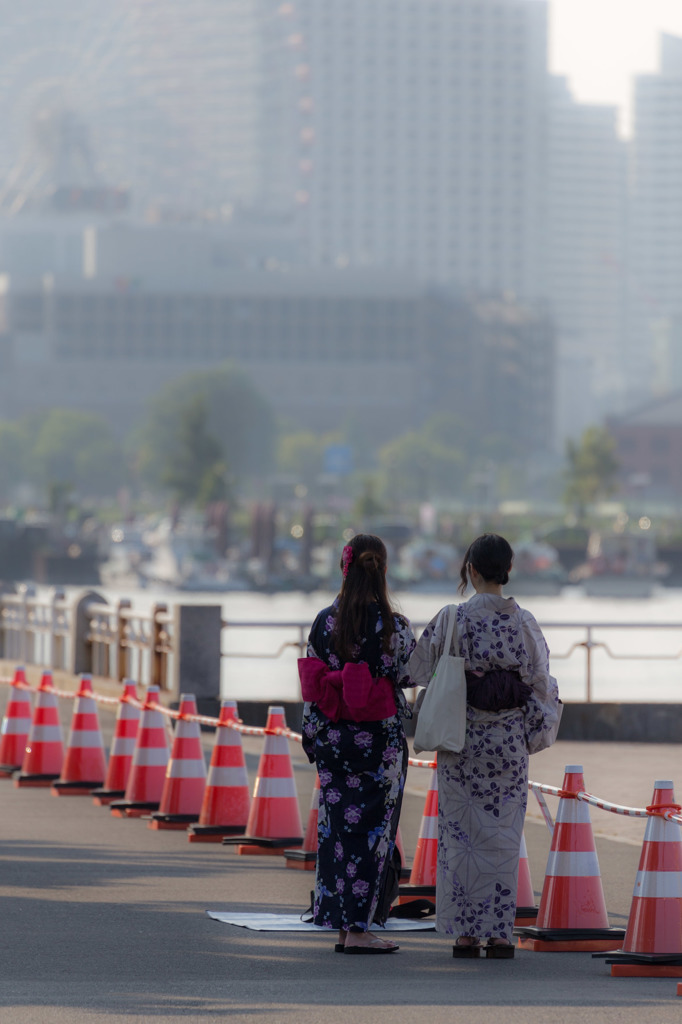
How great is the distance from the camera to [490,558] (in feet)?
23.3

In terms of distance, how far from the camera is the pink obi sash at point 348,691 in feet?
23.7

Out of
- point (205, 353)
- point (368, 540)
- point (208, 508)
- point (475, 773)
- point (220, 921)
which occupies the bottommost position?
point (220, 921)

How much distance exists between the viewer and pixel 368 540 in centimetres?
723

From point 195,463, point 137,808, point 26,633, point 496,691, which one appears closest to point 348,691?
point 496,691

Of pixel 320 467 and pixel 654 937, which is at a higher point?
pixel 320 467

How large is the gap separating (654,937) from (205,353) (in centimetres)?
18262

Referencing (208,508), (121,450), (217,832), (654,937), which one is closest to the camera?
(654,937)

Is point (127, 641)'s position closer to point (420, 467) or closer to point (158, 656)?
point (158, 656)

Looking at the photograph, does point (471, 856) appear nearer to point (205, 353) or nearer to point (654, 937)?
point (654, 937)

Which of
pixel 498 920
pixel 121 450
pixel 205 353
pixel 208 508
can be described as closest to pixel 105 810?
pixel 498 920

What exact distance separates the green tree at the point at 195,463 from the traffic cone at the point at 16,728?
122135 millimetres

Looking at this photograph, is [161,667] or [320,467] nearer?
[161,667]

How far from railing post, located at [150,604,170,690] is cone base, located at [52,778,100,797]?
5.94 meters

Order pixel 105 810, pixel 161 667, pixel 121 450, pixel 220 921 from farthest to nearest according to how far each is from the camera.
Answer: pixel 121 450 < pixel 161 667 < pixel 105 810 < pixel 220 921
